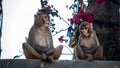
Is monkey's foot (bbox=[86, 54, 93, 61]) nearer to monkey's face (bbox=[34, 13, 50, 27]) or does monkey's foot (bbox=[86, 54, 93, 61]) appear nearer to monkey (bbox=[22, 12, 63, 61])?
monkey (bbox=[22, 12, 63, 61])

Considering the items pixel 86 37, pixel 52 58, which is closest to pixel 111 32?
pixel 86 37

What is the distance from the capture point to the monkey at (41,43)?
834 cm

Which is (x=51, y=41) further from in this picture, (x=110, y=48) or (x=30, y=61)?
(x=110, y=48)

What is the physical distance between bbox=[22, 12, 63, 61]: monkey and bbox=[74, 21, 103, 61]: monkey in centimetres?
46

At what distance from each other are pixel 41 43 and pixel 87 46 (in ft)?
2.85

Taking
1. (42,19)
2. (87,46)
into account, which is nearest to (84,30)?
(87,46)

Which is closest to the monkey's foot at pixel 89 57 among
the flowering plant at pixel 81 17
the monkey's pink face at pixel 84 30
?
Answer: the monkey's pink face at pixel 84 30

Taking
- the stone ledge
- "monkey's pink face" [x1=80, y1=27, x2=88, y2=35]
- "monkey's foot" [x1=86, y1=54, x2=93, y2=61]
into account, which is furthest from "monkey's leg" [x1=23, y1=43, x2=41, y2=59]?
"monkey's pink face" [x1=80, y1=27, x2=88, y2=35]

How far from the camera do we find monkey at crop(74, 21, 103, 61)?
8719mm

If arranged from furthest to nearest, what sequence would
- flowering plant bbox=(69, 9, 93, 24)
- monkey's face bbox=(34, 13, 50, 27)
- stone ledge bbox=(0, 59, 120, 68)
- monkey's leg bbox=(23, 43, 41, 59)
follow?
flowering plant bbox=(69, 9, 93, 24) → monkey's face bbox=(34, 13, 50, 27) → monkey's leg bbox=(23, 43, 41, 59) → stone ledge bbox=(0, 59, 120, 68)

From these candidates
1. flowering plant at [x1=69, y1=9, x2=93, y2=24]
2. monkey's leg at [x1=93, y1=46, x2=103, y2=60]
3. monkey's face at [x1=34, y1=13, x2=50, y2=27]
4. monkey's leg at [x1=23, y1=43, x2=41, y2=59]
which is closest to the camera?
monkey's leg at [x1=23, y1=43, x2=41, y2=59]

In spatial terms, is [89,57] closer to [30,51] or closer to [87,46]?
[87,46]

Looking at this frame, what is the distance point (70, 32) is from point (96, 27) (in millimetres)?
603

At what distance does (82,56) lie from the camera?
8758 mm
